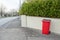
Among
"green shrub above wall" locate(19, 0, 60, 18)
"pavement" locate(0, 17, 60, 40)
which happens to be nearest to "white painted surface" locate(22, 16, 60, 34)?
"green shrub above wall" locate(19, 0, 60, 18)

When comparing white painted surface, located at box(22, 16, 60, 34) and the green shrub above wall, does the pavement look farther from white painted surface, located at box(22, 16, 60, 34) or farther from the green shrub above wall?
the green shrub above wall

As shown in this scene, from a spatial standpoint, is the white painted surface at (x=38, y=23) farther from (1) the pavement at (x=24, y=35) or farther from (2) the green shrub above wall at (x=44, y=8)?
(1) the pavement at (x=24, y=35)

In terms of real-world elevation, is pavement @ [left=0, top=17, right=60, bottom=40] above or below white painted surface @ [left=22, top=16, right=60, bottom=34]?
below

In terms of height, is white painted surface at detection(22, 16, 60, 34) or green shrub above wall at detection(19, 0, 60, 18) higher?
green shrub above wall at detection(19, 0, 60, 18)

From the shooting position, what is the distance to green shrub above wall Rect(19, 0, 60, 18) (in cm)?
1109

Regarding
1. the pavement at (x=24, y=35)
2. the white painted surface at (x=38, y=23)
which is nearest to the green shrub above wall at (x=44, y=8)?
the white painted surface at (x=38, y=23)

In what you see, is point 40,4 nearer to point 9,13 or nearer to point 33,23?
point 33,23

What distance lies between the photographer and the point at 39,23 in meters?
11.9

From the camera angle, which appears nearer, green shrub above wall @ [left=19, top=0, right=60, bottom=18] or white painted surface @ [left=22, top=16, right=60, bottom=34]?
white painted surface @ [left=22, top=16, right=60, bottom=34]

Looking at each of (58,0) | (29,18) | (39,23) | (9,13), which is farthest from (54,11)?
(9,13)

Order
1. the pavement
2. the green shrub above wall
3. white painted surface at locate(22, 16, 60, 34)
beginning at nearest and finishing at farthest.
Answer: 1. the pavement
2. white painted surface at locate(22, 16, 60, 34)
3. the green shrub above wall

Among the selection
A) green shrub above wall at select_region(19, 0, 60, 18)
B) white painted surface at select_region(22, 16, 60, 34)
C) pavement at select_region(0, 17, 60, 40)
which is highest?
green shrub above wall at select_region(19, 0, 60, 18)

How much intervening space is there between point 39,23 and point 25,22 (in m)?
2.06

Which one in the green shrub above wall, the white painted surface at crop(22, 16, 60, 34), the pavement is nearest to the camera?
the pavement
